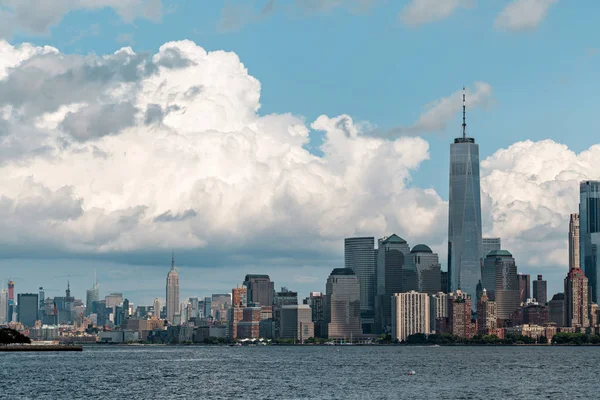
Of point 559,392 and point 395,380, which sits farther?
point 395,380

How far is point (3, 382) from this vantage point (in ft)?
616

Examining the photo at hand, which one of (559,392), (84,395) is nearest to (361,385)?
(559,392)

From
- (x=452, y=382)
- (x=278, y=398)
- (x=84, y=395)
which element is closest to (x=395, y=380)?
(x=452, y=382)

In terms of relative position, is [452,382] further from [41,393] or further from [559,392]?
[41,393]

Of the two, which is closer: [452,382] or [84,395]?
[84,395]

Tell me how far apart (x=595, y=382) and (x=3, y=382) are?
10277 cm

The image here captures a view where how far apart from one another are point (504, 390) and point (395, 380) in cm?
3016

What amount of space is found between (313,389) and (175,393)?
21.8m

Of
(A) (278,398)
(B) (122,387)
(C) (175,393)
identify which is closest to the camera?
(A) (278,398)

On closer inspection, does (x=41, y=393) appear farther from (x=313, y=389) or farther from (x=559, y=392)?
(x=559, y=392)

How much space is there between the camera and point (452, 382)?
7436 inches

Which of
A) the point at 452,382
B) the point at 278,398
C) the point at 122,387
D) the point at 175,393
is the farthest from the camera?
the point at 452,382

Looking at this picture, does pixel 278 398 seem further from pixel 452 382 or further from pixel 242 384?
pixel 452 382

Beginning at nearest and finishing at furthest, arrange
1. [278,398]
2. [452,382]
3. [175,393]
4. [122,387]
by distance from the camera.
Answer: [278,398] → [175,393] → [122,387] → [452,382]
